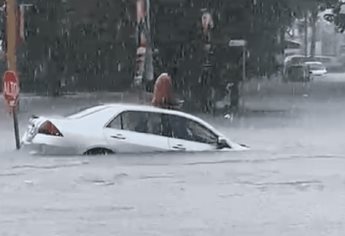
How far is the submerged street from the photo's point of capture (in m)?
11.1

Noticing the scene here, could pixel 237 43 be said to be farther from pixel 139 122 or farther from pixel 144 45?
pixel 139 122

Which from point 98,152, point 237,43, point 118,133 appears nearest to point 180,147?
point 118,133

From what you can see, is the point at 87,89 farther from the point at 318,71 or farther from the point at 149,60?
the point at 318,71

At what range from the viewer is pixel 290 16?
53844 mm

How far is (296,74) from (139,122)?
2177 inches

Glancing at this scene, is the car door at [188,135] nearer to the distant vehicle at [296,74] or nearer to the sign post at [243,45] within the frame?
the sign post at [243,45]

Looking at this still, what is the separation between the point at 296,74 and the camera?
73.2 metres

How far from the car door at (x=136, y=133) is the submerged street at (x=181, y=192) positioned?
1.02ft

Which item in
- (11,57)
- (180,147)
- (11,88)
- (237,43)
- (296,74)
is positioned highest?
(11,88)

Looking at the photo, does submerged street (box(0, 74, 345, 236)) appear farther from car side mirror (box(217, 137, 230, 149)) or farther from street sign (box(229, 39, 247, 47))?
street sign (box(229, 39, 247, 47))

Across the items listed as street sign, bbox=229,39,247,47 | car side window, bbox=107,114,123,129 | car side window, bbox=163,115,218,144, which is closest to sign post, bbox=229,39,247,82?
street sign, bbox=229,39,247,47

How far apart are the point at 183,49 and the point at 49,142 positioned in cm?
1918

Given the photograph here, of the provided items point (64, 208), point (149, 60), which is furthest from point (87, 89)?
point (64, 208)

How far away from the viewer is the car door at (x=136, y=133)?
18500 millimetres
